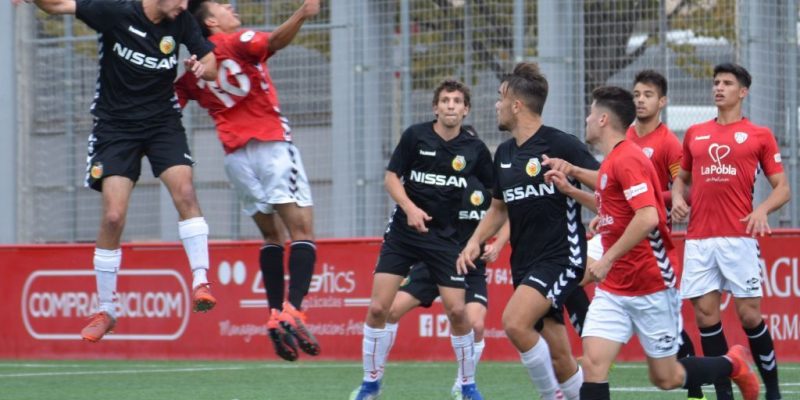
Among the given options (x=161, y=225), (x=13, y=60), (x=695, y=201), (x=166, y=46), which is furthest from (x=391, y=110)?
(x=166, y=46)

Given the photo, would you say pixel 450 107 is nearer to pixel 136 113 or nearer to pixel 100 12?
pixel 136 113

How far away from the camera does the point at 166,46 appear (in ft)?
28.7

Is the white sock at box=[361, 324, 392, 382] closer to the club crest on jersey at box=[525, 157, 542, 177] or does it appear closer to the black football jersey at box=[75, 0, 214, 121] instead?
the club crest on jersey at box=[525, 157, 542, 177]

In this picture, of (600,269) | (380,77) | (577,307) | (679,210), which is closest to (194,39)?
(600,269)

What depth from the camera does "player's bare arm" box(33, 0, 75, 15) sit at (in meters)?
8.53

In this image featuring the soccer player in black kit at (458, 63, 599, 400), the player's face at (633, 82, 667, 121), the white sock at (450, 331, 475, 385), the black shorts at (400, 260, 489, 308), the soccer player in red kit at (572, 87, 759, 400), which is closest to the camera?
the soccer player in red kit at (572, 87, 759, 400)

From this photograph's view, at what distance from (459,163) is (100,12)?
2.91 m

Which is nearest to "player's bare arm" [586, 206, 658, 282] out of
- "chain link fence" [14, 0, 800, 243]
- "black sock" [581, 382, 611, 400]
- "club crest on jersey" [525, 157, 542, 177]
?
"black sock" [581, 382, 611, 400]

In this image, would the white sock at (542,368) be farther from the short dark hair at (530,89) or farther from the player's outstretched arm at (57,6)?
the player's outstretched arm at (57,6)

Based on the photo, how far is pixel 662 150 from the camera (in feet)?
33.5

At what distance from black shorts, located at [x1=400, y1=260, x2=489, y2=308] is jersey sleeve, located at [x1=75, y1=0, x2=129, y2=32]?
11.4 feet

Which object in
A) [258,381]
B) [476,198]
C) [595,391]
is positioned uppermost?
[476,198]

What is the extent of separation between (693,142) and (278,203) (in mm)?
2943

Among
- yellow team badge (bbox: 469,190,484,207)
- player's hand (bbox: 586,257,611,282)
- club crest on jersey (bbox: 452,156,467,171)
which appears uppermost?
club crest on jersey (bbox: 452,156,467,171)
